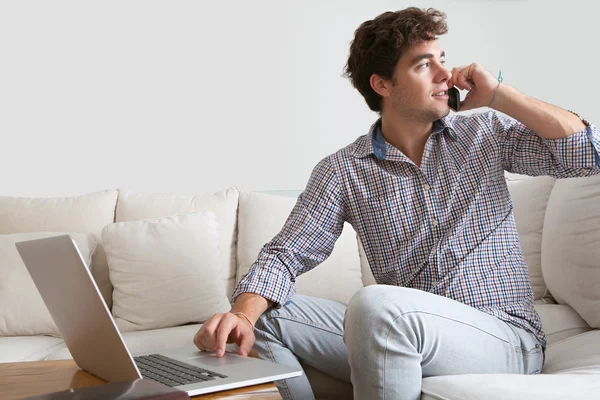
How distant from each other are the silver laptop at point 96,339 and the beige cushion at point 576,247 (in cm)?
109

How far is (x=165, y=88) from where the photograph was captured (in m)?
3.06

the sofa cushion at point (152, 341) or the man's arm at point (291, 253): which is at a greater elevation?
the man's arm at point (291, 253)

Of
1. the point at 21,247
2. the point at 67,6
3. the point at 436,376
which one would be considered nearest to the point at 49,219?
the point at 67,6

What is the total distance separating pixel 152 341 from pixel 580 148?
1.34 meters

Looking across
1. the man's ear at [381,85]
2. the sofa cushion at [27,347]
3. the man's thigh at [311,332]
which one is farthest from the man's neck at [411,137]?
the sofa cushion at [27,347]

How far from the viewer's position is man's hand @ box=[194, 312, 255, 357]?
126 cm

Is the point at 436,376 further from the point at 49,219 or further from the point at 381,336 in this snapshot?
the point at 49,219

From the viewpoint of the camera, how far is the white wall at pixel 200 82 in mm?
2992

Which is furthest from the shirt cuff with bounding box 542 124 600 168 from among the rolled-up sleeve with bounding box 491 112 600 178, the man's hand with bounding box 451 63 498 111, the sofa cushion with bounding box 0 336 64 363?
the sofa cushion with bounding box 0 336 64 363

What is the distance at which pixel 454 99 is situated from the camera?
69.2 inches

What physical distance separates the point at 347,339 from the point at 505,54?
7.44 ft

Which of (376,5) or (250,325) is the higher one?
(376,5)

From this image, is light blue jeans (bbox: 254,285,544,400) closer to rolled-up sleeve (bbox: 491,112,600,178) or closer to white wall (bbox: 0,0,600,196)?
rolled-up sleeve (bbox: 491,112,600,178)

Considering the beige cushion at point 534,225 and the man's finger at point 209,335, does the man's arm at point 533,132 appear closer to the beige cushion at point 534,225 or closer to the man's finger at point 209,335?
the beige cushion at point 534,225
